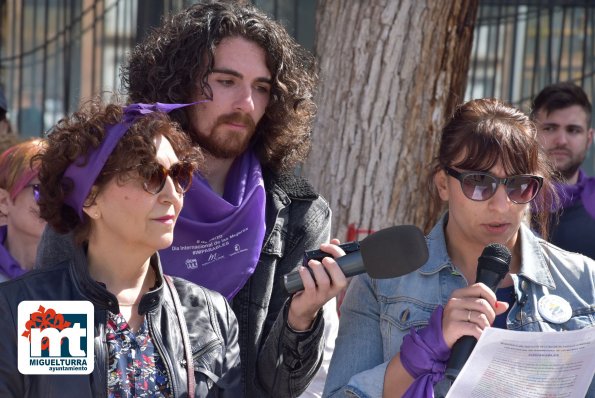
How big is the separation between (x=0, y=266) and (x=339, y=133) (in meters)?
1.62

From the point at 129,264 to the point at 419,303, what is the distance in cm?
86

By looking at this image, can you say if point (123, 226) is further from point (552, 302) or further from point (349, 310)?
point (552, 302)

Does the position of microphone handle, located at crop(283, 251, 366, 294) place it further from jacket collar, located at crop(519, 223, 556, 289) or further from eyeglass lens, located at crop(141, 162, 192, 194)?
jacket collar, located at crop(519, 223, 556, 289)

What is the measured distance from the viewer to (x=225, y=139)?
3.47 m

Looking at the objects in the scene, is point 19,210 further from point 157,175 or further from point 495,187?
point 495,187

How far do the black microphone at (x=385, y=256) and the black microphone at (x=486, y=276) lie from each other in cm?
16

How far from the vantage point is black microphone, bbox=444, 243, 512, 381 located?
2.63 meters

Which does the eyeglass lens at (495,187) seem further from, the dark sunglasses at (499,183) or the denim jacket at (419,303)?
the denim jacket at (419,303)

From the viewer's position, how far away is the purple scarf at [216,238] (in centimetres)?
335

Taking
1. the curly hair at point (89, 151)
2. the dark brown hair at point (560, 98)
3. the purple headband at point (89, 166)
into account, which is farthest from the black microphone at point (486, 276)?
the dark brown hair at point (560, 98)

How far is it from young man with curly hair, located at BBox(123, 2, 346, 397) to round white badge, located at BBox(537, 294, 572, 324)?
2.18 ft

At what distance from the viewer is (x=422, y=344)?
9.11 feet

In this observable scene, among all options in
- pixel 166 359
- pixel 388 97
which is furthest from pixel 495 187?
pixel 388 97

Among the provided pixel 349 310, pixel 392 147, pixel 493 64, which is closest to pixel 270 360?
pixel 349 310
